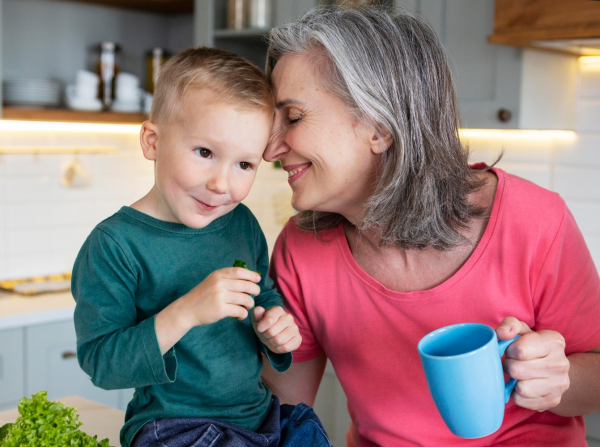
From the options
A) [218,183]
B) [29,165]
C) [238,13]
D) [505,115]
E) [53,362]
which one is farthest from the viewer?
[29,165]

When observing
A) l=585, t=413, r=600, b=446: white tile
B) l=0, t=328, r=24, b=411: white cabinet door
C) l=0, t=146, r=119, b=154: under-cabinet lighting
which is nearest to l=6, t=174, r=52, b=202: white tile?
l=0, t=146, r=119, b=154: under-cabinet lighting

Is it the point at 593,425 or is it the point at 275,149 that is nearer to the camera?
the point at 275,149

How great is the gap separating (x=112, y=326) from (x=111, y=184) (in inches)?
100

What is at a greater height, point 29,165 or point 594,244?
point 29,165

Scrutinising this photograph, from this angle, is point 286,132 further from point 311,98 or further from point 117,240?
point 117,240

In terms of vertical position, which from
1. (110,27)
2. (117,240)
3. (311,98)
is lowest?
(117,240)

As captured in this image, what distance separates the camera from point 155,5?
334cm

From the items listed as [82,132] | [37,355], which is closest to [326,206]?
[37,355]

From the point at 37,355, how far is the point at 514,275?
197 centimetres

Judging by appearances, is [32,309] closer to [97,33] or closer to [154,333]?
[97,33]

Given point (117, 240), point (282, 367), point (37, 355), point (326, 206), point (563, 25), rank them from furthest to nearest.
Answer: point (37, 355)
point (563, 25)
point (326, 206)
point (282, 367)
point (117, 240)

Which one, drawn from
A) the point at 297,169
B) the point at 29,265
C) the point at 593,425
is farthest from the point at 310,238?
the point at 29,265

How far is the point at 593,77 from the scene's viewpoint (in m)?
2.42

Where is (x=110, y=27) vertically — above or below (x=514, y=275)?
above
